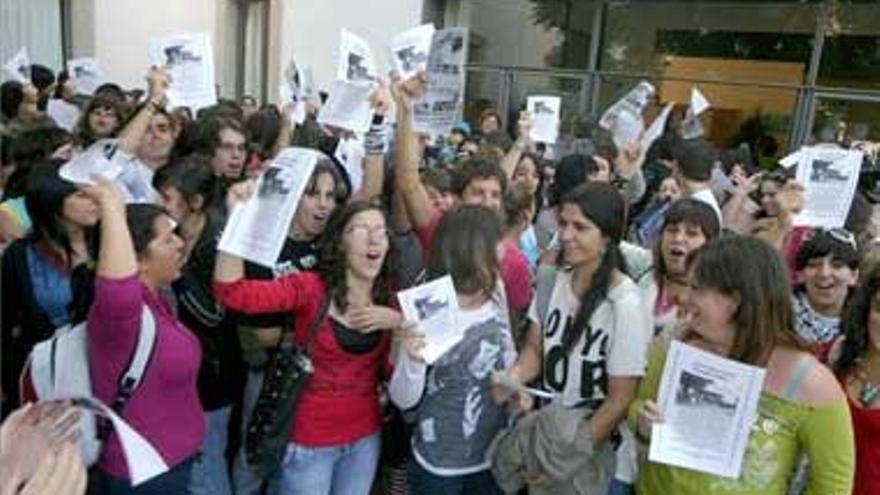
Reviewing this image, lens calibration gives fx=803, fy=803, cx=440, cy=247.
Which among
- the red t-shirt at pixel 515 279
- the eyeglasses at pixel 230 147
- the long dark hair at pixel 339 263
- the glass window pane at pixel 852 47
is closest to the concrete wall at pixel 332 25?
the glass window pane at pixel 852 47

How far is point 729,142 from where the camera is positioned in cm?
1119

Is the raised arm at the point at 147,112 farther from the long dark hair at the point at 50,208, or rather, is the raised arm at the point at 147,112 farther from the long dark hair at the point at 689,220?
the long dark hair at the point at 689,220

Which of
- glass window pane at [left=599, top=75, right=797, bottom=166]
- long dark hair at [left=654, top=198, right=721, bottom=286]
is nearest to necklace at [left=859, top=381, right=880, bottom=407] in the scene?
long dark hair at [left=654, top=198, right=721, bottom=286]

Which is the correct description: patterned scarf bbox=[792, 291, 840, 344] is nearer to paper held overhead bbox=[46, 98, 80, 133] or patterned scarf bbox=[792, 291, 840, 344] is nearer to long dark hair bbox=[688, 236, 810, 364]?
long dark hair bbox=[688, 236, 810, 364]

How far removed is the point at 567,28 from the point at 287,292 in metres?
10.8

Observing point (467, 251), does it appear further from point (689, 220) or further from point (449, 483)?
point (689, 220)

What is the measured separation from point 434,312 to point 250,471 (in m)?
0.84

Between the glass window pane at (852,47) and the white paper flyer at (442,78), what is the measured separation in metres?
8.73

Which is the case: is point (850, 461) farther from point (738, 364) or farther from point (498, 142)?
point (498, 142)

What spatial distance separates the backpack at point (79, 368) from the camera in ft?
6.79

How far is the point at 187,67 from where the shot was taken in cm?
446

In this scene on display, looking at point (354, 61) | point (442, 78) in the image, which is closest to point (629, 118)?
point (442, 78)

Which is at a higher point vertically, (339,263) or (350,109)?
(350,109)

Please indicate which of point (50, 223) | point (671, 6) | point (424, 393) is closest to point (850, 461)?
point (424, 393)
